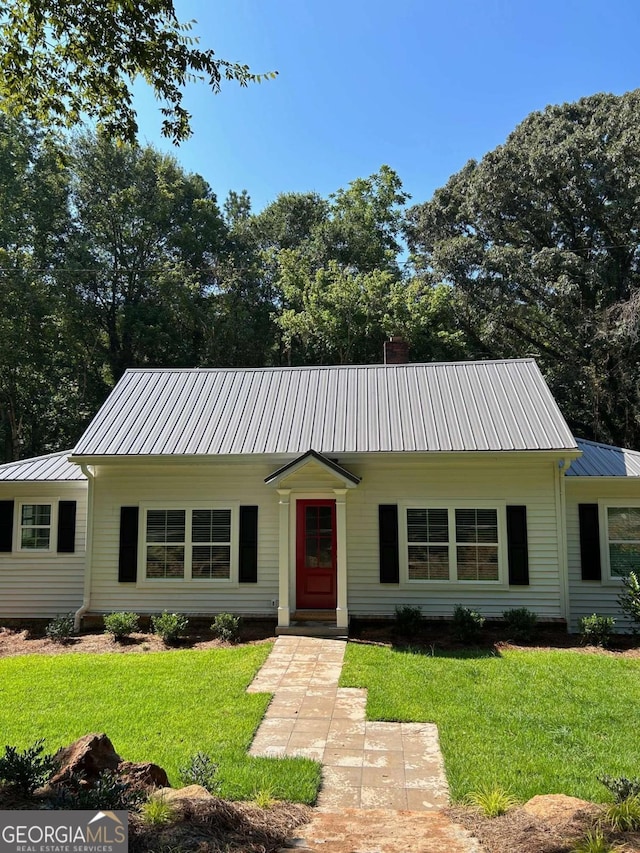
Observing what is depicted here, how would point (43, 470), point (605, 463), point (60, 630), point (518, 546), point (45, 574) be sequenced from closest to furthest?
1. point (60, 630)
2. point (518, 546)
3. point (605, 463)
4. point (45, 574)
5. point (43, 470)

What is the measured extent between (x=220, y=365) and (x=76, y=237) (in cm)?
881

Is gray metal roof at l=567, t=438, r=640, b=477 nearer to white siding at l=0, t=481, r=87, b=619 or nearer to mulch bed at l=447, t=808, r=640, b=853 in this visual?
mulch bed at l=447, t=808, r=640, b=853

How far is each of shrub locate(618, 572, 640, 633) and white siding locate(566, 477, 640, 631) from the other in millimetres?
288

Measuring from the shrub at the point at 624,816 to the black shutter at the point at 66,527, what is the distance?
422 inches

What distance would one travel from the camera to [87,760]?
381 cm

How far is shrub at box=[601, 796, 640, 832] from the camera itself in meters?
3.39

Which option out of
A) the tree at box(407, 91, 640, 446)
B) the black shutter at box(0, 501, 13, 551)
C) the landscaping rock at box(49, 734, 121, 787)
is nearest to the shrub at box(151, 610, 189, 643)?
the black shutter at box(0, 501, 13, 551)

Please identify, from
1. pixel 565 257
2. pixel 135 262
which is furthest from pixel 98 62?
pixel 135 262

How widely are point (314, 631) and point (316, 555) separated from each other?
154cm

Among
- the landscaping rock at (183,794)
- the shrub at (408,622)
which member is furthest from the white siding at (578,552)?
the landscaping rock at (183,794)

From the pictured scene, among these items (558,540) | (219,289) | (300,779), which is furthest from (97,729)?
(219,289)

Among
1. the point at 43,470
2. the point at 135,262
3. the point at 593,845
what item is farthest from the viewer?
the point at 135,262

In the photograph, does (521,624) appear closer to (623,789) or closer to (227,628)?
(227,628)

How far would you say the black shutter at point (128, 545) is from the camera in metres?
11.0
